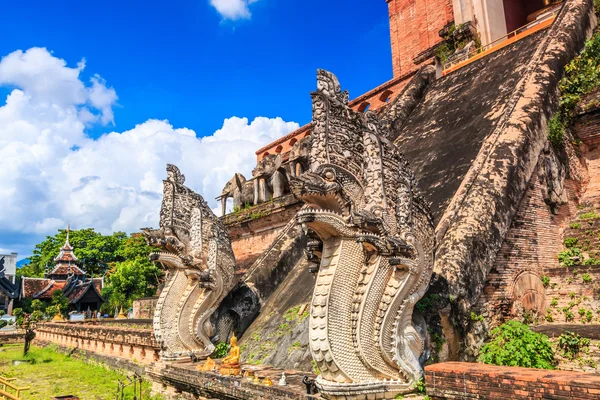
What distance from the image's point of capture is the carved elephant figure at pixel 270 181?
15.2 m

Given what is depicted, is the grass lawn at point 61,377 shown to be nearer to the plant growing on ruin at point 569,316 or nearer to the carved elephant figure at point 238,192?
the plant growing on ruin at point 569,316

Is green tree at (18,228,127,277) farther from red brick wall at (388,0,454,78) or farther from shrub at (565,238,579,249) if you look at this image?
shrub at (565,238,579,249)

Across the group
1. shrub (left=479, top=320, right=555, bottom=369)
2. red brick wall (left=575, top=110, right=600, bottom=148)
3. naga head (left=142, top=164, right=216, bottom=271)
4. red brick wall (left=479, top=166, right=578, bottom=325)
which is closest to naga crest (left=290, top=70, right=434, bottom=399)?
shrub (left=479, top=320, right=555, bottom=369)

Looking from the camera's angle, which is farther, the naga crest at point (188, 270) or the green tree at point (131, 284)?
the green tree at point (131, 284)

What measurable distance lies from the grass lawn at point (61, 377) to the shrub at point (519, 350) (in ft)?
15.8

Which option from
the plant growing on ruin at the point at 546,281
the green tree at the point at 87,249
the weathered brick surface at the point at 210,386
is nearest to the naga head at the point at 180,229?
the weathered brick surface at the point at 210,386

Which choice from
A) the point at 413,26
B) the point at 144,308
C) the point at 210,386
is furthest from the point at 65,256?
the point at 210,386

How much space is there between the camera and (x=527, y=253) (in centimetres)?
645

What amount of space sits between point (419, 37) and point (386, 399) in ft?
55.1

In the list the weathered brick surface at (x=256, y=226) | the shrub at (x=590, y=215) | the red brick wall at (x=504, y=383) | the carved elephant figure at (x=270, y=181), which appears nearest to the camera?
the red brick wall at (x=504, y=383)

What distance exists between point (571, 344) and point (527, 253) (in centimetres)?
157

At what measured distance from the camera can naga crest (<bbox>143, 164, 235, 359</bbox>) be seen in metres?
7.64

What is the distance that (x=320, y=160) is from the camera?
4.80 meters

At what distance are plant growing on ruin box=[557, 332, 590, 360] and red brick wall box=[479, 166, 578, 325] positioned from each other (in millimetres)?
718
